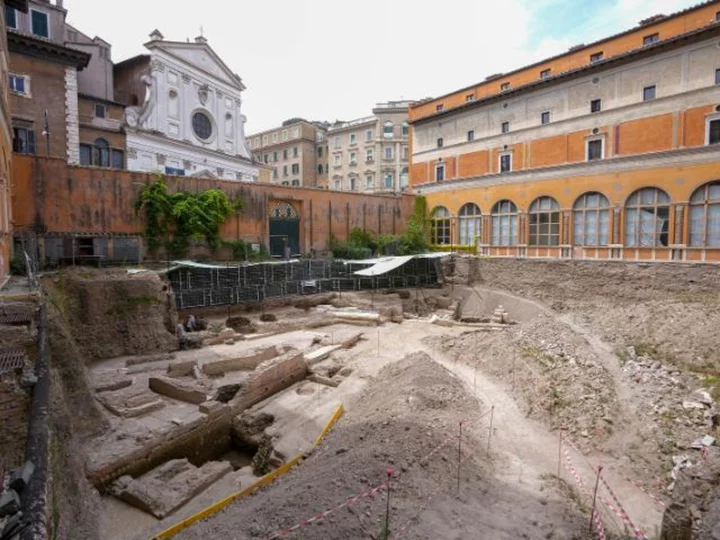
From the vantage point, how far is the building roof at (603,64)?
2150cm

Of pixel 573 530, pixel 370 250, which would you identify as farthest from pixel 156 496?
pixel 370 250

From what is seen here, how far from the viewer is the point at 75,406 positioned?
370 inches

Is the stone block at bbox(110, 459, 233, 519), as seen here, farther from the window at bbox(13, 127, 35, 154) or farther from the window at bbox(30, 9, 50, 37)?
the window at bbox(30, 9, 50, 37)

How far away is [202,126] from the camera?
35.8m

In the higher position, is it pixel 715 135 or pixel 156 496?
pixel 715 135

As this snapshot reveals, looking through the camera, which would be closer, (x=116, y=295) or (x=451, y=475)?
(x=451, y=475)

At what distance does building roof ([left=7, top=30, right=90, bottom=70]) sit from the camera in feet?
79.6

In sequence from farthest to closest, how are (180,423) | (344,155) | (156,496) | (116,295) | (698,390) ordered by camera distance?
(344,155) < (116,295) < (698,390) < (180,423) < (156,496)

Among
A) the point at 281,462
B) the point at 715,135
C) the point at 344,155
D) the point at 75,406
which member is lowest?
the point at 281,462

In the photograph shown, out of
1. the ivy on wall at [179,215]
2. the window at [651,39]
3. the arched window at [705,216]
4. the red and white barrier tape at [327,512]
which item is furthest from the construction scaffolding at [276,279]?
the window at [651,39]

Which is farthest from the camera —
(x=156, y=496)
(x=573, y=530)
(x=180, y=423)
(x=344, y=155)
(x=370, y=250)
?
(x=344, y=155)

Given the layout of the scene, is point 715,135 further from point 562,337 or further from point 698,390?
point 698,390

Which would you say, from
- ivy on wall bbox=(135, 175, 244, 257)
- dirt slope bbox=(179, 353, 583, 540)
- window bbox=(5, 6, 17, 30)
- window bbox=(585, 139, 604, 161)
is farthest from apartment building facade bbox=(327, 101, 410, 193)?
dirt slope bbox=(179, 353, 583, 540)

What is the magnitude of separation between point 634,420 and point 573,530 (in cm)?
542
